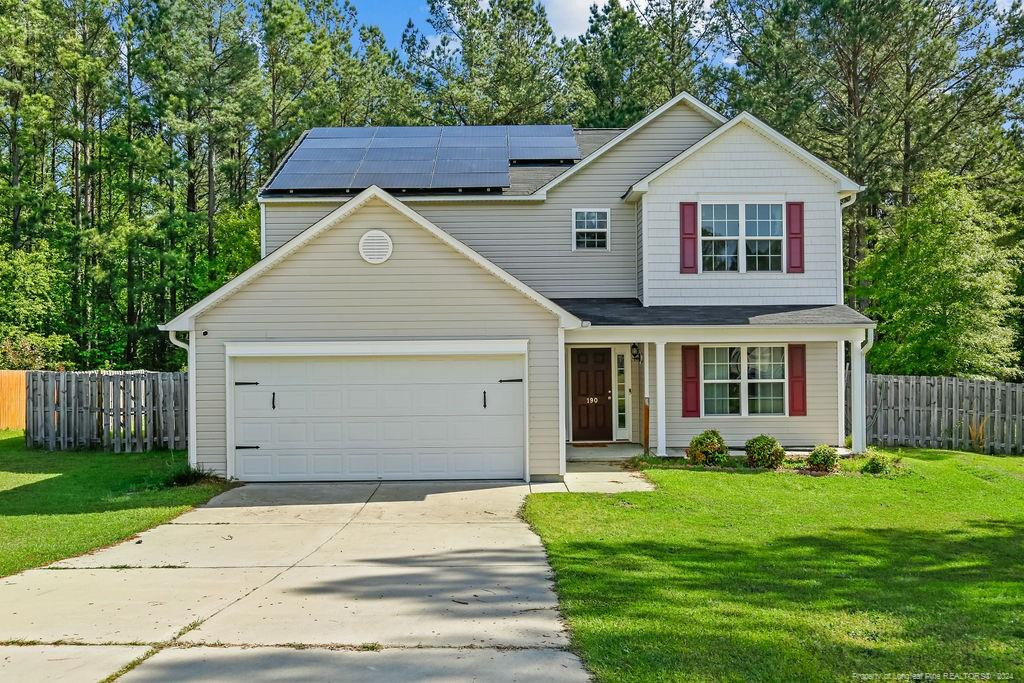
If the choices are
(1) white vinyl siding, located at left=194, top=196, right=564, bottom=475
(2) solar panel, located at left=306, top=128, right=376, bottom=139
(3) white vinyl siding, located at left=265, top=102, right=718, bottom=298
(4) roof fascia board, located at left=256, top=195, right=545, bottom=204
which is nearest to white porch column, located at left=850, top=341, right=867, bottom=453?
(3) white vinyl siding, located at left=265, top=102, right=718, bottom=298

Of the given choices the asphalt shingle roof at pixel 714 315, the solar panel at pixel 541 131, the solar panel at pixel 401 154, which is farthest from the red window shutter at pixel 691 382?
the solar panel at pixel 401 154

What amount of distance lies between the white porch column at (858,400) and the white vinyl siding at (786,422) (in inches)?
23.4

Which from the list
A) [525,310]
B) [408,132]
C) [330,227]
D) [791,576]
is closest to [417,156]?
[408,132]

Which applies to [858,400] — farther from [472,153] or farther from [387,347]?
[472,153]

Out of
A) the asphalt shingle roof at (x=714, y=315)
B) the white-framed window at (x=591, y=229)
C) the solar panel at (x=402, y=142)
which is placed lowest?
the asphalt shingle roof at (x=714, y=315)

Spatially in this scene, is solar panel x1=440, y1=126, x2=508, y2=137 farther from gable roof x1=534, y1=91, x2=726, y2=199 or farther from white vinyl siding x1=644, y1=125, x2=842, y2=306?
white vinyl siding x1=644, y1=125, x2=842, y2=306

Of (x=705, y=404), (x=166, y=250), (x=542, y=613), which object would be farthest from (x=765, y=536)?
(x=166, y=250)

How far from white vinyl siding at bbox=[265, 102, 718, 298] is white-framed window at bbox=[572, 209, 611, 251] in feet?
0.32

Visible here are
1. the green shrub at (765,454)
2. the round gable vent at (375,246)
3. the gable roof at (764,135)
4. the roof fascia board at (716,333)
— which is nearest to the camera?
the round gable vent at (375,246)

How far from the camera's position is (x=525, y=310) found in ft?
41.1

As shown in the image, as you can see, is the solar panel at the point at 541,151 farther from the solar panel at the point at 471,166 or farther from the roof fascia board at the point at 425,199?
the roof fascia board at the point at 425,199

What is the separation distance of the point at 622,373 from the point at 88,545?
10803 mm

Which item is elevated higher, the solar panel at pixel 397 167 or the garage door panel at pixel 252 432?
the solar panel at pixel 397 167

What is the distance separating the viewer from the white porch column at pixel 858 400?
47.3 feet
